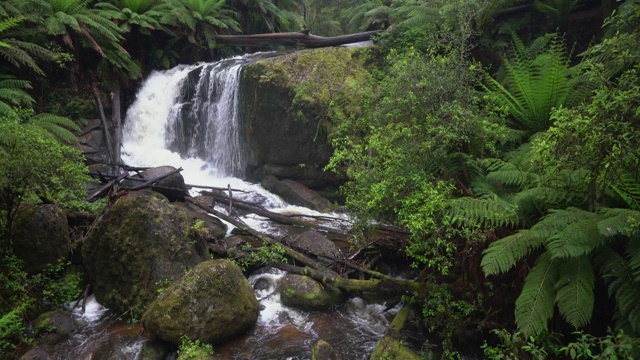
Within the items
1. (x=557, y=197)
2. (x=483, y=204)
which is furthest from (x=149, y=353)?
(x=557, y=197)

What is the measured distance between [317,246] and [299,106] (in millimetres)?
4495

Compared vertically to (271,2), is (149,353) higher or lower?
lower

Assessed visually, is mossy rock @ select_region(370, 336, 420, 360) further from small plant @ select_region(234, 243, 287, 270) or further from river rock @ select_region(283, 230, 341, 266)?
small plant @ select_region(234, 243, 287, 270)

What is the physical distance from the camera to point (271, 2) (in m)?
17.7

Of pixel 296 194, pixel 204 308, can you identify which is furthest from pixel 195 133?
pixel 204 308

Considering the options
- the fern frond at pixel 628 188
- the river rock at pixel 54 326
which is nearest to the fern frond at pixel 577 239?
the fern frond at pixel 628 188

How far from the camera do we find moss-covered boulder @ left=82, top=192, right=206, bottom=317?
5.62 meters

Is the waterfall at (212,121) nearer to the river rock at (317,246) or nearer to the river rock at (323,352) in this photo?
the river rock at (317,246)

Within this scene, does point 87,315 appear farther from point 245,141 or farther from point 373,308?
point 245,141

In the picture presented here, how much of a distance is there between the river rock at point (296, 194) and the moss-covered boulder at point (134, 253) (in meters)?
4.25

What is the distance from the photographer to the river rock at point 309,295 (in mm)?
5867

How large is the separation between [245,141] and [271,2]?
8.87 m

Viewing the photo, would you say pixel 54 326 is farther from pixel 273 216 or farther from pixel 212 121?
pixel 212 121

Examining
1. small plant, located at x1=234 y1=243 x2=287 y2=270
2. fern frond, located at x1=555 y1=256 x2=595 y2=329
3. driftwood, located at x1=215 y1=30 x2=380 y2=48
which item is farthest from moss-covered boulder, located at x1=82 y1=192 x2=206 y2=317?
driftwood, located at x1=215 y1=30 x2=380 y2=48
